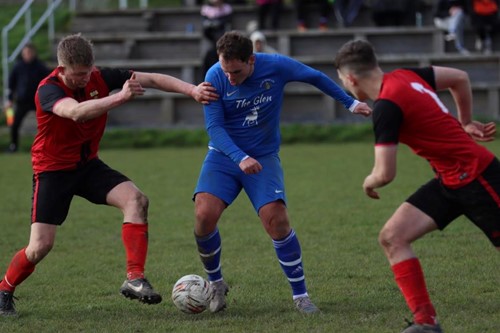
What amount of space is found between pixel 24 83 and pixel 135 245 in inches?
493

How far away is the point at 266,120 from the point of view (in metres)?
6.94

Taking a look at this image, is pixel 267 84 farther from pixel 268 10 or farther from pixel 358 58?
pixel 268 10

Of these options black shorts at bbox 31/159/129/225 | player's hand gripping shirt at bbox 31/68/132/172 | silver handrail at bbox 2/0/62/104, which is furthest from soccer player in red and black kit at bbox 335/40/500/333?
silver handrail at bbox 2/0/62/104

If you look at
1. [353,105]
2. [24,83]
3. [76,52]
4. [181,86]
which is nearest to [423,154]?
[353,105]

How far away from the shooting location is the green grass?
20.9 ft

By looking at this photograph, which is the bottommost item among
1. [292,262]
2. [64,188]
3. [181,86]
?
[292,262]

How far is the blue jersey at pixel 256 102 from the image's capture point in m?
6.82

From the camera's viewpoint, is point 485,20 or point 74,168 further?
point 485,20

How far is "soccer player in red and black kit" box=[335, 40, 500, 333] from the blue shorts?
112 centimetres

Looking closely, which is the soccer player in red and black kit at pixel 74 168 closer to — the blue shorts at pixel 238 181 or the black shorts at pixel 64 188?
the black shorts at pixel 64 188

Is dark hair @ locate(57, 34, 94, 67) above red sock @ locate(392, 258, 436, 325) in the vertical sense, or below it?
above

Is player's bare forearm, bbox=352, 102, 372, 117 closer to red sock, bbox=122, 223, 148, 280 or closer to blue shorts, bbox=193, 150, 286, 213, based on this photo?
blue shorts, bbox=193, 150, 286, 213

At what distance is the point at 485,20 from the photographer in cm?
1966

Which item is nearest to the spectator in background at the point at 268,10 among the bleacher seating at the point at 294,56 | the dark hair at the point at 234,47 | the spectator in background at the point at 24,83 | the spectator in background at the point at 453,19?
the bleacher seating at the point at 294,56
